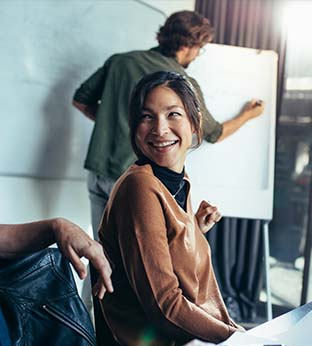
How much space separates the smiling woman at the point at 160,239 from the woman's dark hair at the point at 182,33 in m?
0.85

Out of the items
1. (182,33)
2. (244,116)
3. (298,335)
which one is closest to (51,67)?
(182,33)

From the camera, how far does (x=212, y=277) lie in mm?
1027

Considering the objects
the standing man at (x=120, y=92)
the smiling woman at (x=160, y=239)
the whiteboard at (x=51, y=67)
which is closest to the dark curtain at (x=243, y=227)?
the whiteboard at (x=51, y=67)

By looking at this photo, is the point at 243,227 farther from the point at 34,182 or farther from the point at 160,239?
the point at 160,239

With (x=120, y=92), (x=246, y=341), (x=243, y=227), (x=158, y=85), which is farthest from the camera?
(x=243, y=227)

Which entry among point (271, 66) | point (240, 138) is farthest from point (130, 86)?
point (271, 66)

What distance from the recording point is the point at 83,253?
80cm

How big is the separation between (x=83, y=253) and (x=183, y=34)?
3.89 feet

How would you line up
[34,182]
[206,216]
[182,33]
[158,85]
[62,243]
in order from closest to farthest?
[62,243] < [158,85] < [206,216] < [182,33] < [34,182]

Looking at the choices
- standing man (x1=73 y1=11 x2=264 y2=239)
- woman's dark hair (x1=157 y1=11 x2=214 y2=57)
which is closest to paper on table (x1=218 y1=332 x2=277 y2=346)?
standing man (x1=73 y1=11 x2=264 y2=239)

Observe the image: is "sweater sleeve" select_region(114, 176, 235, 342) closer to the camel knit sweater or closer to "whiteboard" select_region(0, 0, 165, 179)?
the camel knit sweater

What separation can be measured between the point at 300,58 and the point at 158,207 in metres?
2.05

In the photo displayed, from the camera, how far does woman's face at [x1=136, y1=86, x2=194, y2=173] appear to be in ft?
3.10

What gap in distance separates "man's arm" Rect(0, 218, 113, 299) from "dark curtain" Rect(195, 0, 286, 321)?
5.77 feet
